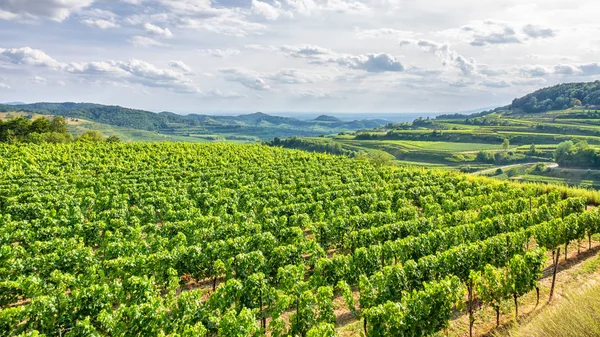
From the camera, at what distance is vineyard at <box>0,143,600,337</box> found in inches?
527

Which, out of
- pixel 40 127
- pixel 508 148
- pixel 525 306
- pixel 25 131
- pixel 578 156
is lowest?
pixel 525 306

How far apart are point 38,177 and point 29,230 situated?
64.0 ft

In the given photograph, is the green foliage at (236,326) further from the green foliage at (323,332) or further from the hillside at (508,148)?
the hillside at (508,148)

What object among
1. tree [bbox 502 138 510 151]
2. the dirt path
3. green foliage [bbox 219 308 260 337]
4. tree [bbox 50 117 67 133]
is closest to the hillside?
tree [bbox 502 138 510 151]

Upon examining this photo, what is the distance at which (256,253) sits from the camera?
17.8m

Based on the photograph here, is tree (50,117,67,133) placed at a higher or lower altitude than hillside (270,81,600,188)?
higher

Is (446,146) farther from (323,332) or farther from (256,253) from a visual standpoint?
(323,332)

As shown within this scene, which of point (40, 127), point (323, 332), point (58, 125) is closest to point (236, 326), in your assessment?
point (323, 332)

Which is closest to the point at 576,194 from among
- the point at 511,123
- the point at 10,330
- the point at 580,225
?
the point at 580,225

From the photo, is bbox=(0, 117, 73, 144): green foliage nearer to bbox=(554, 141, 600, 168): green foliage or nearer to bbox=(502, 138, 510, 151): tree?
bbox=(554, 141, 600, 168): green foliage

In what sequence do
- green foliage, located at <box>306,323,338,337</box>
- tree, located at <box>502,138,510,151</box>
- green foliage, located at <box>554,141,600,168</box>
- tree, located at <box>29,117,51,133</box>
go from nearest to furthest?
green foliage, located at <box>306,323,338,337</box> < tree, located at <box>29,117,51,133</box> < green foliage, located at <box>554,141,600,168</box> < tree, located at <box>502,138,510,151</box>

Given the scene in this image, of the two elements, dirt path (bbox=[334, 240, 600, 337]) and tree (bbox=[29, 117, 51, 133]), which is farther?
tree (bbox=[29, 117, 51, 133])

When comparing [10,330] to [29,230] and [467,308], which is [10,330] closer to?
[29,230]

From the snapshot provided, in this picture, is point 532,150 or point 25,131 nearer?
point 25,131
